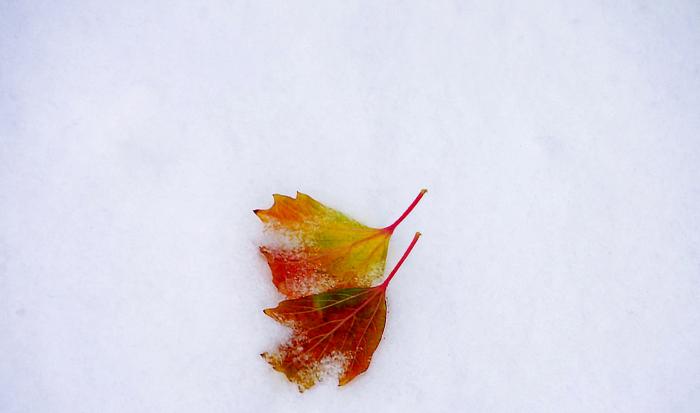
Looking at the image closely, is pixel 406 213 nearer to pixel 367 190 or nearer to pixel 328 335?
pixel 367 190

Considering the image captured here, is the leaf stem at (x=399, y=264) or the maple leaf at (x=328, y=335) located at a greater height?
the leaf stem at (x=399, y=264)

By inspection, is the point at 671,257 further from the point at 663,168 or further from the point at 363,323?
the point at 363,323

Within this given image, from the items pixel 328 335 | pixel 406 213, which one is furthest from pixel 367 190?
pixel 328 335

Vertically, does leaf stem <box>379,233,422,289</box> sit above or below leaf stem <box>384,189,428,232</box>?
below

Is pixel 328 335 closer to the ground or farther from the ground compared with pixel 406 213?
closer to the ground

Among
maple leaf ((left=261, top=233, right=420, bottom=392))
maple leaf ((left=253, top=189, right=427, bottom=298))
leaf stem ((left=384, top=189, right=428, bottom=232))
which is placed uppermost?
leaf stem ((left=384, top=189, right=428, bottom=232))
